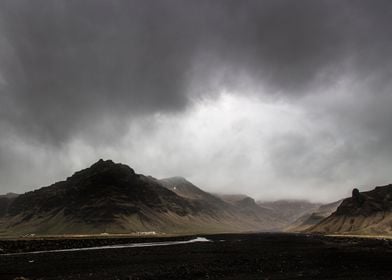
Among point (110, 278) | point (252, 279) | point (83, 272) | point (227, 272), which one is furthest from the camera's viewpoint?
point (83, 272)

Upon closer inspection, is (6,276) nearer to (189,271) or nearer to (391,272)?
(189,271)

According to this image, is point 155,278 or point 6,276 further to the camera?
point 6,276

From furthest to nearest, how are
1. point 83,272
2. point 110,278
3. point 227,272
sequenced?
point 83,272
point 227,272
point 110,278

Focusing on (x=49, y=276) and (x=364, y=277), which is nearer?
(x=364, y=277)

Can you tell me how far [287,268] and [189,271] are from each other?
1719cm

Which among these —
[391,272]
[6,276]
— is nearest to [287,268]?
[391,272]

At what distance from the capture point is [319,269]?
66.4m

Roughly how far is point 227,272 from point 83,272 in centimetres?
2523

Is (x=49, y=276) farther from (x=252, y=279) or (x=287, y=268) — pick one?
(x=287, y=268)

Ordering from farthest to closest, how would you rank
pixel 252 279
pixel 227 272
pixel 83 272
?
pixel 83 272, pixel 227 272, pixel 252 279

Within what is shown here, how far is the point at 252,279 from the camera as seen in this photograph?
5444 cm

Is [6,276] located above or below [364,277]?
above

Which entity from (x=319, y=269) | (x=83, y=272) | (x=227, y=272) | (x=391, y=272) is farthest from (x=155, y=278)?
(x=391, y=272)

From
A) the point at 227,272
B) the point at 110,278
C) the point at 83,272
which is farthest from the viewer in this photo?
the point at 83,272
